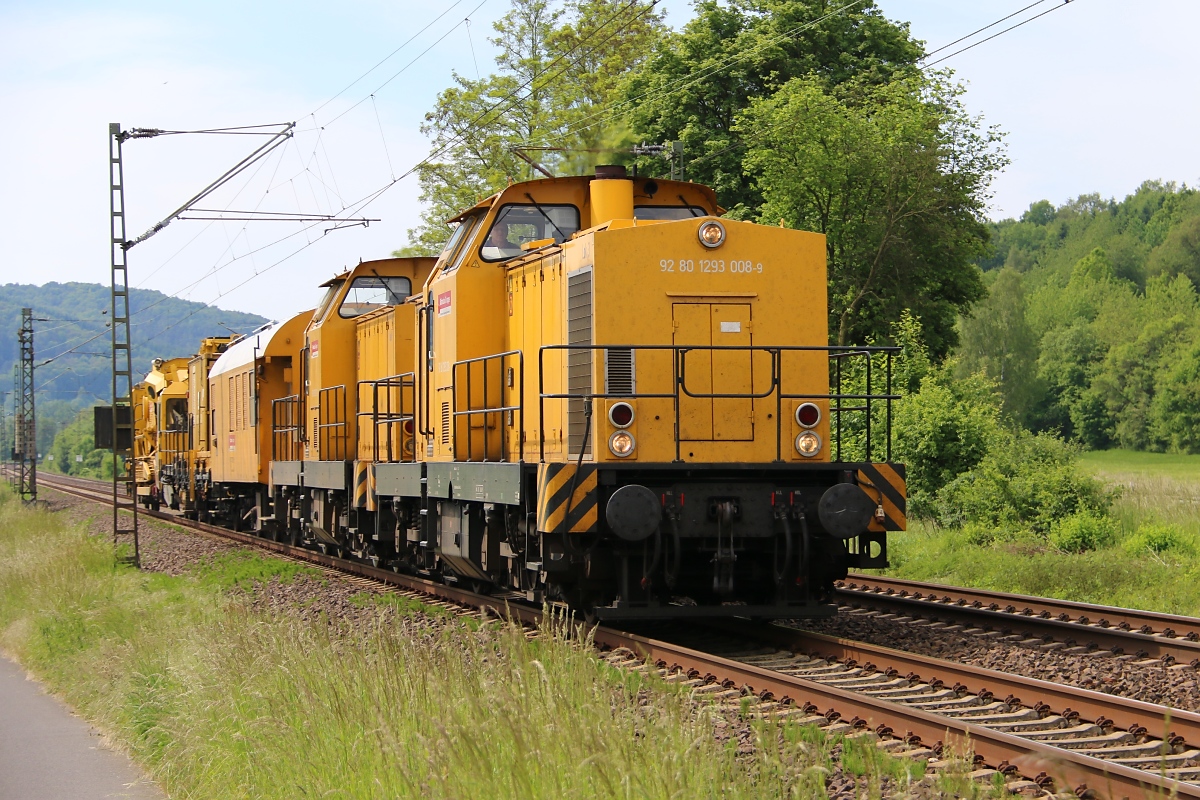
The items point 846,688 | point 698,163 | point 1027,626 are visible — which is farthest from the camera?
point 698,163

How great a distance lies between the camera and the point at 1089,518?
15.2 m

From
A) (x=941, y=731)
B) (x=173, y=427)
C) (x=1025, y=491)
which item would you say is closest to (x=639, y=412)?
(x=941, y=731)

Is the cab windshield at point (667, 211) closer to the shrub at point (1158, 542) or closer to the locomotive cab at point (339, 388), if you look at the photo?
the locomotive cab at point (339, 388)

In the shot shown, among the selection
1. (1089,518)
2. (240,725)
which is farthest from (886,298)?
(240,725)

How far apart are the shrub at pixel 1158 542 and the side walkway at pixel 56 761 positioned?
10752 mm

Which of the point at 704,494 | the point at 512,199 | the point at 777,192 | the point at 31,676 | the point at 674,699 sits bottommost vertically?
the point at 31,676

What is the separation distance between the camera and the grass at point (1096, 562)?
38.1 feet

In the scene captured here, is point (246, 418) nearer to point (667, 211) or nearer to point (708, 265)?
point (667, 211)

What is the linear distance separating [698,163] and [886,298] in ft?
19.4

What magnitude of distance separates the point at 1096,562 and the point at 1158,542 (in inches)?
64.0

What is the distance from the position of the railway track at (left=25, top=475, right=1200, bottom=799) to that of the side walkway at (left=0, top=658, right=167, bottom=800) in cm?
272

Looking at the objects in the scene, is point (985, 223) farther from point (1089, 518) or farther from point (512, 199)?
point (512, 199)

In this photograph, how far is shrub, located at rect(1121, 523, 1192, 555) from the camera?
13641 mm

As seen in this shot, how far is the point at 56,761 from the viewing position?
7.18 meters
